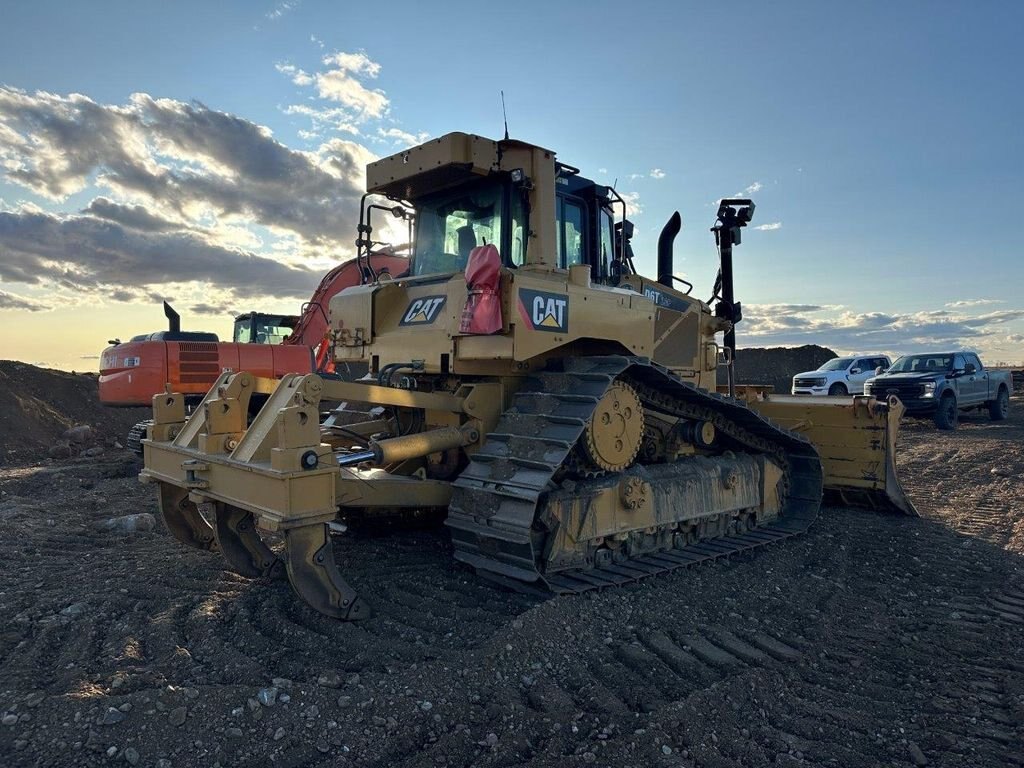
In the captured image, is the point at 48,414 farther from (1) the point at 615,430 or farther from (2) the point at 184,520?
(1) the point at 615,430

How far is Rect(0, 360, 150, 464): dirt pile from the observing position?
A: 14016 mm

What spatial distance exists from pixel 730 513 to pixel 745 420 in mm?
912

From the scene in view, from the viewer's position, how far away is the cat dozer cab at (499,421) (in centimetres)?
432

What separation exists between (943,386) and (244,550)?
58.4 ft

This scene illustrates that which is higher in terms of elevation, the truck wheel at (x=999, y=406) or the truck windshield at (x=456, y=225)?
the truck windshield at (x=456, y=225)

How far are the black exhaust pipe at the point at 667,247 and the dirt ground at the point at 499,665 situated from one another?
2963mm

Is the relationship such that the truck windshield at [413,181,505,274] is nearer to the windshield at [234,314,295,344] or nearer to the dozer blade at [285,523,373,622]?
the dozer blade at [285,523,373,622]

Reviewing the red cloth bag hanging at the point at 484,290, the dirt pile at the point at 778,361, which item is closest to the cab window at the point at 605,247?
the red cloth bag hanging at the point at 484,290

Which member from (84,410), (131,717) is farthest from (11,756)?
(84,410)

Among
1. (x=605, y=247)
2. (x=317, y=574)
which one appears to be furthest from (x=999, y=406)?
(x=317, y=574)

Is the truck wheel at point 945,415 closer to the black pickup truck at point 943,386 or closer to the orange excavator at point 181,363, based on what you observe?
the black pickup truck at point 943,386

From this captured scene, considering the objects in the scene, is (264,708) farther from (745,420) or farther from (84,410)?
(84,410)

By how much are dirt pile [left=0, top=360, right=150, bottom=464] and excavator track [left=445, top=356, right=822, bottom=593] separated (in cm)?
1211

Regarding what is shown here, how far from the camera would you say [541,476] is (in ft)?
14.5
